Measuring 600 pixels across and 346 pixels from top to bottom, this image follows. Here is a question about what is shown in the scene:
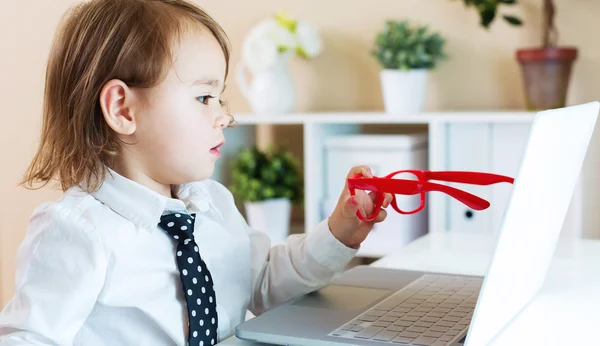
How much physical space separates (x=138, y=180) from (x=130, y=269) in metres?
0.13

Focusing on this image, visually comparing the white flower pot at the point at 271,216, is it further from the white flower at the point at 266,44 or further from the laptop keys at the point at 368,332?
the laptop keys at the point at 368,332

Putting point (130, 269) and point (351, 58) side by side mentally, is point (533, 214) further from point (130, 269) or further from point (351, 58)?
point (351, 58)

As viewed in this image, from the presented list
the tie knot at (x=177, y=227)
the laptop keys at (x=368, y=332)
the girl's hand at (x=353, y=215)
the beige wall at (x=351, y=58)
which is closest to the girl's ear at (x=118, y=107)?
the tie knot at (x=177, y=227)

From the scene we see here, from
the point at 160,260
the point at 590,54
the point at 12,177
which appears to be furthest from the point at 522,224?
the point at 12,177

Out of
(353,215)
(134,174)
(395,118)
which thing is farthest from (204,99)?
(395,118)

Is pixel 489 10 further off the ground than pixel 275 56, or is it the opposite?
pixel 489 10

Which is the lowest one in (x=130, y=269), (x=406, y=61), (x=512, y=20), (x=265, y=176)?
(x=265, y=176)

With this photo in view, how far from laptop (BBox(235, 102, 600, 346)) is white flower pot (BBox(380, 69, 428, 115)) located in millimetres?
1217

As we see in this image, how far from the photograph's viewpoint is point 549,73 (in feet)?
6.91

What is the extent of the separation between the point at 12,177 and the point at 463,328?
2.56 meters

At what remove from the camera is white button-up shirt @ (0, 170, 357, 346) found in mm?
828

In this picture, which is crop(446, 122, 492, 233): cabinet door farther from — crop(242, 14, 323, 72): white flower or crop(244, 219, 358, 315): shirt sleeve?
crop(244, 219, 358, 315): shirt sleeve

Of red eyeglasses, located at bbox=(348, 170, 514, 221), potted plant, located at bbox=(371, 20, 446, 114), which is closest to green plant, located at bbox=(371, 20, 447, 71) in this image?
potted plant, located at bbox=(371, 20, 446, 114)

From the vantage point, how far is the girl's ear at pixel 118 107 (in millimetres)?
946
